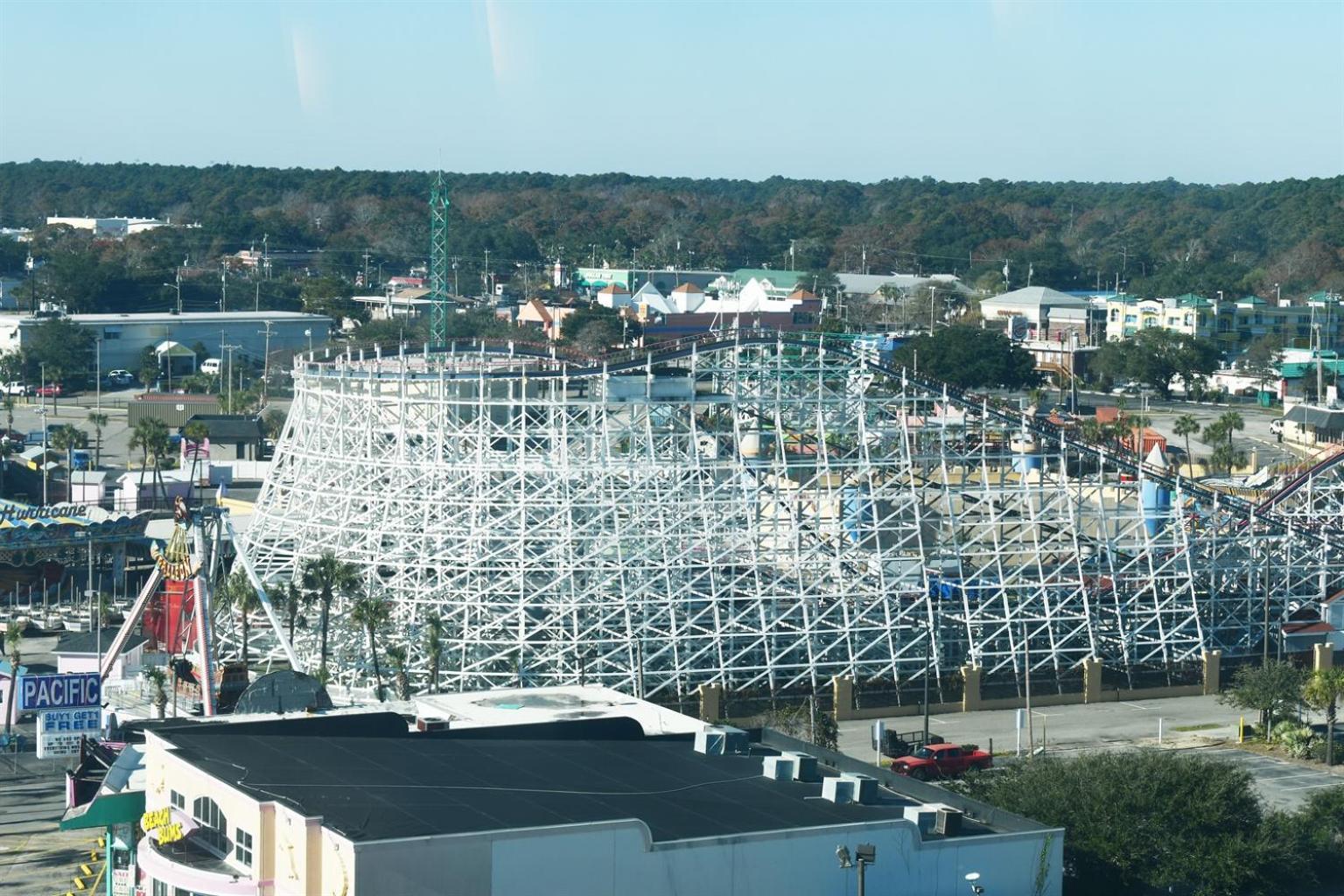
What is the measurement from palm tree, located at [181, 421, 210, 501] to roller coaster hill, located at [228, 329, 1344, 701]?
73.9 ft

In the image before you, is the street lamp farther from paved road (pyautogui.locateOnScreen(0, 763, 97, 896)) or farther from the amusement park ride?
the amusement park ride

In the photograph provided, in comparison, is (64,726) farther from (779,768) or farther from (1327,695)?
(1327,695)

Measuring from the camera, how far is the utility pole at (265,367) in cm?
11650

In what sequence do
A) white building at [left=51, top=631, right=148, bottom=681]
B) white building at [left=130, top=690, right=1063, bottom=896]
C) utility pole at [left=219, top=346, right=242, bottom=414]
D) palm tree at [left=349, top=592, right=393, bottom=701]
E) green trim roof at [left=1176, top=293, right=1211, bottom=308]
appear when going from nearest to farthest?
1. white building at [left=130, top=690, right=1063, bottom=896]
2. palm tree at [left=349, top=592, right=393, bottom=701]
3. white building at [left=51, top=631, right=148, bottom=681]
4. utility pole at [left=219, top=346, right=242, bottom=414]
5. green trim roof at [left=1176, top=293, right=1211, bottom=308]

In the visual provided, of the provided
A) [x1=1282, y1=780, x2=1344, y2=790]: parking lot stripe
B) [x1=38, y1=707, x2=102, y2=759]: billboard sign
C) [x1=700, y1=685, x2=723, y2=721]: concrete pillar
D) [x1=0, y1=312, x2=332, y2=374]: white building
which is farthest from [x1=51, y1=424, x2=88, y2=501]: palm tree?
[x1=1282, y1=780, x2=1344, y2=790]: parking lot stripe

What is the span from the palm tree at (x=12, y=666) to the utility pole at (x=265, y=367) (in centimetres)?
5414

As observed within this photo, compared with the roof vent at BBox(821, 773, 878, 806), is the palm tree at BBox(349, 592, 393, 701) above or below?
below

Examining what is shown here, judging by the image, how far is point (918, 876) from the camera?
101 feet

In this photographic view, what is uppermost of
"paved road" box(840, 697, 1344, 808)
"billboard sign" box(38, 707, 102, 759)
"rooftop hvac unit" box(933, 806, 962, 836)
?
"rooftop hvac unit" box(933, 806, 962, 836)

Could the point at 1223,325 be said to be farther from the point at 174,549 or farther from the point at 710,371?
the point at 174,549

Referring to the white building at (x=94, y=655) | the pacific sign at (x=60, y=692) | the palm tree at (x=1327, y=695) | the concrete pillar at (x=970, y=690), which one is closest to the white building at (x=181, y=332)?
the white building at (x=94, y=655)

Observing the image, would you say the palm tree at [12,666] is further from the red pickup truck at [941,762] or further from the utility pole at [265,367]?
the utility pole at [265,367]

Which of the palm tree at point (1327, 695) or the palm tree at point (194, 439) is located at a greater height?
the palm tree at point (194, 439)

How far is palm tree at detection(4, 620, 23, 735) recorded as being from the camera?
48344mm
